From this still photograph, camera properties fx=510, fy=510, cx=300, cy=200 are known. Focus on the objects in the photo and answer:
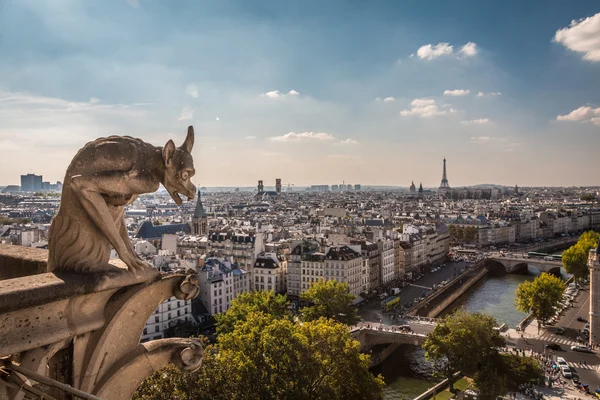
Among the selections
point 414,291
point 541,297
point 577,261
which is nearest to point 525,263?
point 577,261

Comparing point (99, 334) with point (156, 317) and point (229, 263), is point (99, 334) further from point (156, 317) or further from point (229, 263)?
point (229, 263)

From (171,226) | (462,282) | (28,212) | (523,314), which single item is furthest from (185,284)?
(28,212)

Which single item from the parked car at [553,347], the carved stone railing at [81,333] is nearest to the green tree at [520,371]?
the parked car at [553,347]

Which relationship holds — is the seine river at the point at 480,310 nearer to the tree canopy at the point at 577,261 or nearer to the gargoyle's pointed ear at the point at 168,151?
the tree canopy at the point at 577,261

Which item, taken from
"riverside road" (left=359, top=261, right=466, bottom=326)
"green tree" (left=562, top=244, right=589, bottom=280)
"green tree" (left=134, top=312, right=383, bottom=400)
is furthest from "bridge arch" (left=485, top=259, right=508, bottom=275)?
"green tree" (left=134, top=312, right=383, bottom=400)

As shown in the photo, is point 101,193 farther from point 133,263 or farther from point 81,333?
point 81,333
